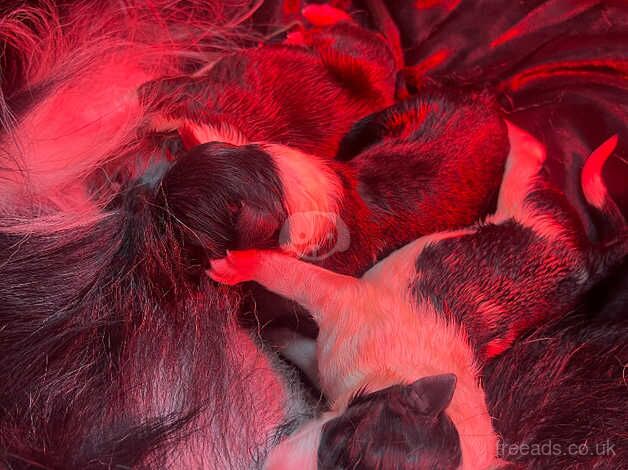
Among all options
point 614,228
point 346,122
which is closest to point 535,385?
point 614,228

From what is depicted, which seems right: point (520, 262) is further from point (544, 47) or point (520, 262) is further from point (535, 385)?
point (544, 47)

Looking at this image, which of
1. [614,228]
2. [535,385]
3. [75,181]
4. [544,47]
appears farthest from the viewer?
[544,47]

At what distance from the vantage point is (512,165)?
1287 millimetres

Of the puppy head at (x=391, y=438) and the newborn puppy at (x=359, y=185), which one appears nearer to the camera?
the puppy head at (x=391, y=438)

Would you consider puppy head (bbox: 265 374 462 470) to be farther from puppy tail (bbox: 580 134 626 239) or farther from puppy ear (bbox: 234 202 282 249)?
puppy tail (bbox: 580 134 626 239)

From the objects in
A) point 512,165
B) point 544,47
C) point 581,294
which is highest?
point 544,47

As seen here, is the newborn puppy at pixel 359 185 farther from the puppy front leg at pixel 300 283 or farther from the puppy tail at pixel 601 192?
the puppy tail at pixel 601 192

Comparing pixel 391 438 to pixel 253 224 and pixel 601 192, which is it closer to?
pixel 253 224

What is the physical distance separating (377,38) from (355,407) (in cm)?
76

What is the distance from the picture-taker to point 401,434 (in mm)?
905

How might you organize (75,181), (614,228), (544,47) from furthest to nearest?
(544,47), (614,228), (75,181)

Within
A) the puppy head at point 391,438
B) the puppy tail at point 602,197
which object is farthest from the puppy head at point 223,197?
the puppy tail at point 602,197

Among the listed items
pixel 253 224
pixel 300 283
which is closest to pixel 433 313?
pixel 300 283

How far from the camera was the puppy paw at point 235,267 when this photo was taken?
1036 mm
